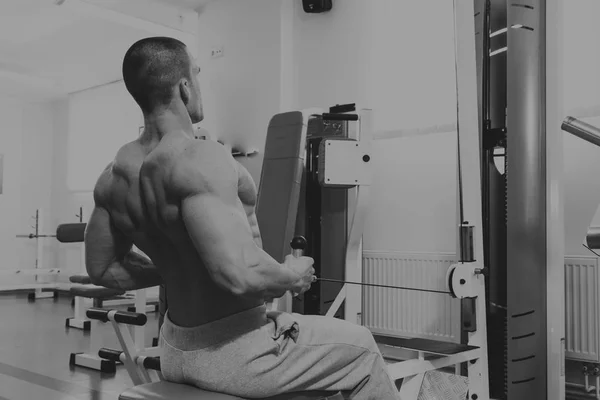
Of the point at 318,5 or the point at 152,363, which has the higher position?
the point at 318,5

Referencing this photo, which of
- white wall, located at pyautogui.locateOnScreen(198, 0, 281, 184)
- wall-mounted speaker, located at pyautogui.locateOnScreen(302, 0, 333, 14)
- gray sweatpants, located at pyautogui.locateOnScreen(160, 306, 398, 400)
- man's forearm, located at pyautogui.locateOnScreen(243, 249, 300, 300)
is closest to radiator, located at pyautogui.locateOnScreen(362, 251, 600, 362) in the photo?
white wall, located at pyautogui.locateOnScreen(198, 0, 281, 184)

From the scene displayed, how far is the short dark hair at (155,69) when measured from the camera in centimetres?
135

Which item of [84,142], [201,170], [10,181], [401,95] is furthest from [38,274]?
[201,170]

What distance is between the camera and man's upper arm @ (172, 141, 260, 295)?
115 cm

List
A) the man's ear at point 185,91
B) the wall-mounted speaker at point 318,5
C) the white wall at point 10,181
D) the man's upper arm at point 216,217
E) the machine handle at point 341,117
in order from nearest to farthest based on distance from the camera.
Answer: the man's upper arm at point 216,217, the man's ear at point 185,91, the machine handle at point 341,117, the wall-mounted speaker at point 318,5, the white wall at point 10,181

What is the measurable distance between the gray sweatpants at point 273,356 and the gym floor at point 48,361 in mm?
2095

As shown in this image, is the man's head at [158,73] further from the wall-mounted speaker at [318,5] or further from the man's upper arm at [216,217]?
the wall-mounted speaker at [318,5]

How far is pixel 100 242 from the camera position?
150 centimetres

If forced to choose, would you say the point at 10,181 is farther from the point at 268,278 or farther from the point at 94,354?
the point at 268,278

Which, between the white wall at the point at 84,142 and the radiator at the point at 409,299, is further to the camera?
the white wall at the point at 84,142

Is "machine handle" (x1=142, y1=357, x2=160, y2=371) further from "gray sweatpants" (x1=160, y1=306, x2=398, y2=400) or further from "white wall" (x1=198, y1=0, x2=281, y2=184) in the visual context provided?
"white wall" (x1=198, y1=0, x2=281, y2=184)

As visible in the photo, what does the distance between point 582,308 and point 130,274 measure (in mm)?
2524

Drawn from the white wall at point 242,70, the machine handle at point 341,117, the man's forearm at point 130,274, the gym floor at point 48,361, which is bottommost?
the gym floor at point 48,361

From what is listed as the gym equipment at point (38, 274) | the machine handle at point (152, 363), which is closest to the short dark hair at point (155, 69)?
the machine handle at point (152, 363)
